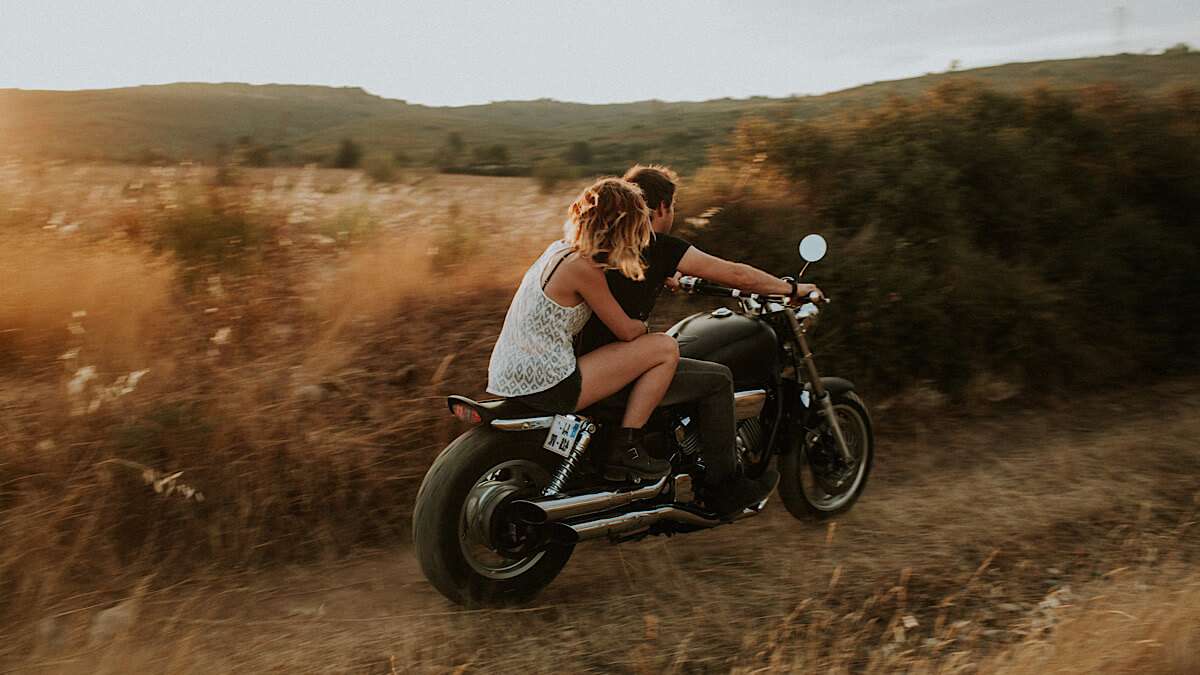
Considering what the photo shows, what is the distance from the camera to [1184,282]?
8.66m

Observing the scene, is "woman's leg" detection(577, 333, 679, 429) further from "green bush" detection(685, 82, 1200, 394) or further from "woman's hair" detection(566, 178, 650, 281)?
"green bush" detection(685, 82, 1200, 394)

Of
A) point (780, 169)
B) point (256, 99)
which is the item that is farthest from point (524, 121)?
point (780, 169)

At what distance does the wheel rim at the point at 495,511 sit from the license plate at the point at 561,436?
0.12m

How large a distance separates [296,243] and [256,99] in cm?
2750

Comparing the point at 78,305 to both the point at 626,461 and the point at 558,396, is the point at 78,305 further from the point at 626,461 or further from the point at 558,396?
the point at 626,461

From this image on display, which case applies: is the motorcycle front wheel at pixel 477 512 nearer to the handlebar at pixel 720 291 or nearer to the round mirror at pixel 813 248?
the handlebar at pixel 720 291

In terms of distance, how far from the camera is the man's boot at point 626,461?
4.44 metres

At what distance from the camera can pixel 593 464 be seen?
4.50 metres

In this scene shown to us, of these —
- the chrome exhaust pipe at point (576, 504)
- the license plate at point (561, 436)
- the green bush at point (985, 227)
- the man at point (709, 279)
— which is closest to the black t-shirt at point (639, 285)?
the man at point (709, 279)

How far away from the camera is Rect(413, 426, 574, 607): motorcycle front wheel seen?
4.12 meters

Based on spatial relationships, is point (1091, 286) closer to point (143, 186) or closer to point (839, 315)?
point (839, 315)

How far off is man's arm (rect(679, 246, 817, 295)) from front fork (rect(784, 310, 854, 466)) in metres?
0.26

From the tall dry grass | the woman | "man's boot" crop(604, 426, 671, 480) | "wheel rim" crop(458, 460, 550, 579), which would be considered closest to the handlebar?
the woman

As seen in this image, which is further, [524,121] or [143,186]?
[524,121]
